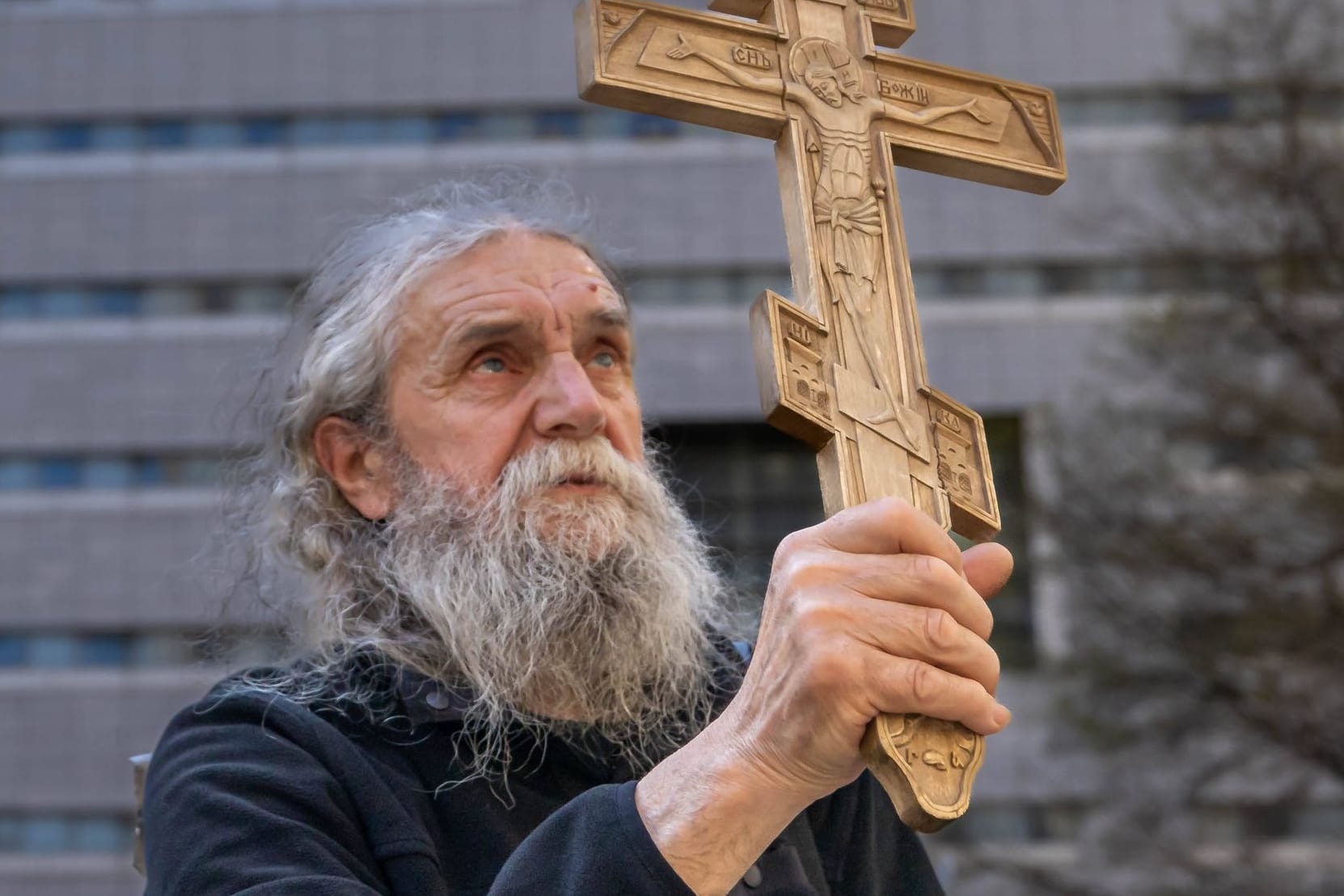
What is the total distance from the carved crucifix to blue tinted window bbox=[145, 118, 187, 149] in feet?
81.7

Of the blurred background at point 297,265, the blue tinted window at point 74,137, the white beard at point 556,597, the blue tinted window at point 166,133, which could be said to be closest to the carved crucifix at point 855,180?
the white beard at point 556,597

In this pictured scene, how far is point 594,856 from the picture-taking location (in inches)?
62.7

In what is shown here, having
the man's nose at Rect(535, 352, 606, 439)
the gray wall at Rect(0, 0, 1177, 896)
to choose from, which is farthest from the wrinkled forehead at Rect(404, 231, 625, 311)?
the gray wall at Rect(0, 0, 1177, 896)

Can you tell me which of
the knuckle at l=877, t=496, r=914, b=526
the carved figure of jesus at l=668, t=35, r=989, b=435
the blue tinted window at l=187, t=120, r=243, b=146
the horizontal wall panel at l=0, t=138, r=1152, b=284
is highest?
the blue tinted window at l=187, t=120, r=243, b=146

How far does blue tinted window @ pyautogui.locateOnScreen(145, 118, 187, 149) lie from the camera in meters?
25.1

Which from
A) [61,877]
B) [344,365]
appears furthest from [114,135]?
[344,365]

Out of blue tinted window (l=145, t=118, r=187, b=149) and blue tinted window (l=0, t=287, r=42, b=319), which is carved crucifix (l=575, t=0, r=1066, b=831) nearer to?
blue tinted window (l=145, t=118, r=187, b=149)

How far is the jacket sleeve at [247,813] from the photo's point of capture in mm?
1838

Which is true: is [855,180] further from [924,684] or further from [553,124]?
[553,124]

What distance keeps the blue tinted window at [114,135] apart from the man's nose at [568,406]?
24.9 meters

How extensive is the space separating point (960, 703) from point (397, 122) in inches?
970

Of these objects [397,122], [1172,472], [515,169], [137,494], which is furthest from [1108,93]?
[515,169]

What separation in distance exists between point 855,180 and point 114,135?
25.7 m

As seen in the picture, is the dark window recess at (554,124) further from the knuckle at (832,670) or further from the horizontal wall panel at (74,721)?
the knuckle at (832,670)
